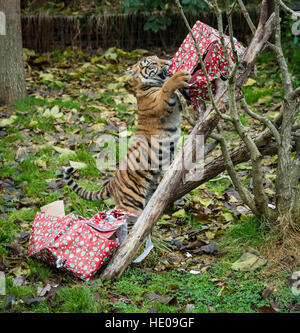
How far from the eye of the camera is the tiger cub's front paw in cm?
411

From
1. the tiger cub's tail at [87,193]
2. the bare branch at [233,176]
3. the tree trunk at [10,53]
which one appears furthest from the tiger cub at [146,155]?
the tree trunk at [10,53]

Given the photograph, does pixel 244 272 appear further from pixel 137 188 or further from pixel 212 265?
pixel 137 188

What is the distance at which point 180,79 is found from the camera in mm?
4188

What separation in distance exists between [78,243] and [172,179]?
0.88 m

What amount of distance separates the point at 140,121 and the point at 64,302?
217cm

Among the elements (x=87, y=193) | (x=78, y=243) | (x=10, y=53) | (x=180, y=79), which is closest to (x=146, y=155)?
(x=87, y=193)

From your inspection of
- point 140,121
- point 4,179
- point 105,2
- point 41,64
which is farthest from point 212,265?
point 105,2

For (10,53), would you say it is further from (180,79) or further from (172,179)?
(172,179)

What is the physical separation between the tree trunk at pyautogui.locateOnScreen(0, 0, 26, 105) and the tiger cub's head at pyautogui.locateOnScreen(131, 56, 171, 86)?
2.73 m

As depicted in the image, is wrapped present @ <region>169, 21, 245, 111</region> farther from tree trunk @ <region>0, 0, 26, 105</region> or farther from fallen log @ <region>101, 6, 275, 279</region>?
tree trunk @ <region>0, 0, 26, 105</region>

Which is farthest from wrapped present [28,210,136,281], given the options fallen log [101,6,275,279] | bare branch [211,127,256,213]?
bare branch [211,127,256,213]

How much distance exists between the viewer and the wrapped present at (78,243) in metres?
3.47

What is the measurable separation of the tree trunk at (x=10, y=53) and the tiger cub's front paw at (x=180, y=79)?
3663mm

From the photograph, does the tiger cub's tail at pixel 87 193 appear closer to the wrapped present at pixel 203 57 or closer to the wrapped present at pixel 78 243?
the wrapped present at pixel 78 243
